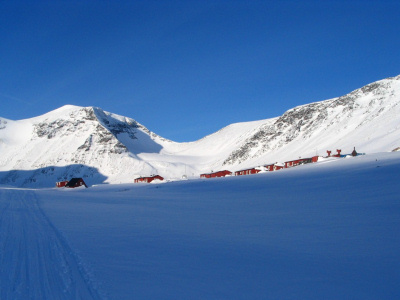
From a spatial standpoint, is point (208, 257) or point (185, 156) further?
point (185, 156)

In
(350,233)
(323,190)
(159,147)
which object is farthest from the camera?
(159,147)

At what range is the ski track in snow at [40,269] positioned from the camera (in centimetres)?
500

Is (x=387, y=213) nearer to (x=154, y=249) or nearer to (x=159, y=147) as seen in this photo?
(x=154, y=249)

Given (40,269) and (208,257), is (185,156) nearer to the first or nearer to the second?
(208,257)

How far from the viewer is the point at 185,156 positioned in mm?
168000

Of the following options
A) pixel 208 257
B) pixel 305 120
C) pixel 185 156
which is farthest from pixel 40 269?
pixel 185 156

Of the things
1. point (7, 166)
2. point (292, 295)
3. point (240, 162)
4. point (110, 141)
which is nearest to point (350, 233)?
point (292, 295)

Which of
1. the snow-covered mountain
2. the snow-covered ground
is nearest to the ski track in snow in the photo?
the snow-covered ground

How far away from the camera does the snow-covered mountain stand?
9144 centimetres

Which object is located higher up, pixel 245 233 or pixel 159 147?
pixel 159 147

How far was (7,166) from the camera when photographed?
12619 cm

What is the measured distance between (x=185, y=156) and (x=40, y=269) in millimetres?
162030

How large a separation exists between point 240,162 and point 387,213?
112533mm

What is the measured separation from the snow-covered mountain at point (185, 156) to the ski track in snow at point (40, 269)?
238 ft
